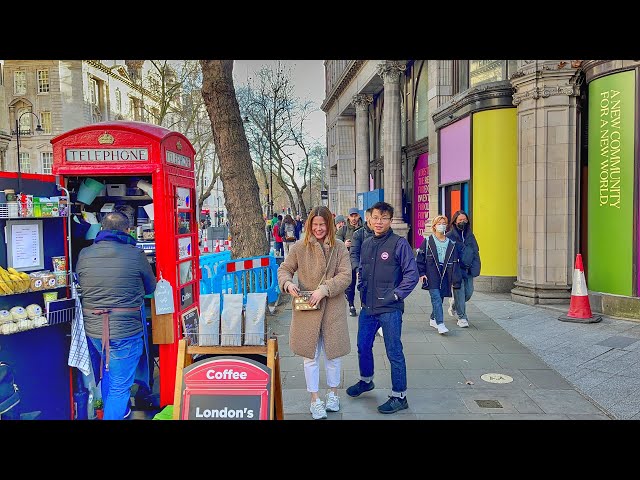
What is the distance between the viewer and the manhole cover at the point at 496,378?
5.74 meters

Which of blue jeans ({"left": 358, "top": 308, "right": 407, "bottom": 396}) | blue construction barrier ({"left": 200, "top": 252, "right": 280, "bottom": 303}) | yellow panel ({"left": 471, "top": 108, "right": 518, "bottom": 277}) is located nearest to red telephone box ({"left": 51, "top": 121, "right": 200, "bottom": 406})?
blue jeans ({"left": 358, "top": 308, "right": 407, "bottom": 396})

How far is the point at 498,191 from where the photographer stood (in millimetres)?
11438

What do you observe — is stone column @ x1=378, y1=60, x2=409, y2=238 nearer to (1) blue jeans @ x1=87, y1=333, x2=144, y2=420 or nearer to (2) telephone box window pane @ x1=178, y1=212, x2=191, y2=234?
(2) telephone box window pane @ x1=178, y1=212, x2=191, y2=234

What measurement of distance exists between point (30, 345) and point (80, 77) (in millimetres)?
53067

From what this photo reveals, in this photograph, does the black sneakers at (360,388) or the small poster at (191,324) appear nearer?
the small poster at (191,324)

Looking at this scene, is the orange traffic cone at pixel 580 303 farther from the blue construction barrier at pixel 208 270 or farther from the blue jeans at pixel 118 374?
the blue jeans at pixel 118 374

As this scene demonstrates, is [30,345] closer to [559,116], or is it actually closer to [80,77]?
[559,116]

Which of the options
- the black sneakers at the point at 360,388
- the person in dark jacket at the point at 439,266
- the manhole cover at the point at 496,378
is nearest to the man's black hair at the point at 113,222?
the black sneakers at the point at 360,388

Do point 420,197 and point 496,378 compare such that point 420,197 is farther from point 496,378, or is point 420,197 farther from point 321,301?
point 321,301

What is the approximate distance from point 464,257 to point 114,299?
5538 mm

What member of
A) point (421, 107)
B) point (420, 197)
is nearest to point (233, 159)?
point (420, 197)

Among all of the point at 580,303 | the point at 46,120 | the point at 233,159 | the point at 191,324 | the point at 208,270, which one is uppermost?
the point at 46,120

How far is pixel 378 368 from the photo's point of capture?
251 inches
